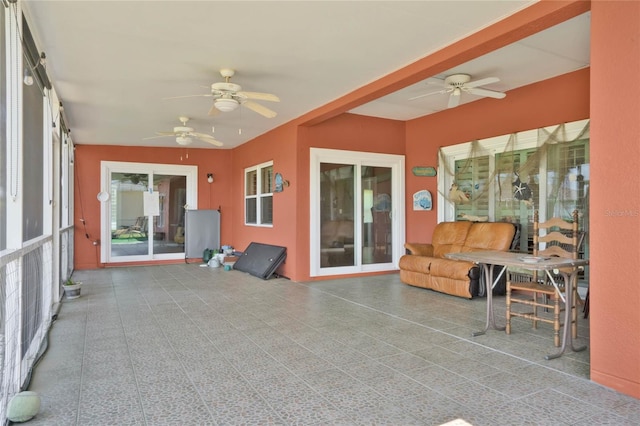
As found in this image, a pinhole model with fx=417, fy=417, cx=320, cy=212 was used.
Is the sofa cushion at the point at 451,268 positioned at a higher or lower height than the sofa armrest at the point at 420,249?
lower

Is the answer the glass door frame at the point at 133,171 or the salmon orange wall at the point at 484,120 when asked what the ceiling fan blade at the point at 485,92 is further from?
the glass door frame at the point at 133,171

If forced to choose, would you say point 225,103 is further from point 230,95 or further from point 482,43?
point 482,43

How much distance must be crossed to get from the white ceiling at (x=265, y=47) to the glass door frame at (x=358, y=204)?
3.95 ft

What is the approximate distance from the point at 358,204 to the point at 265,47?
3.71 metres

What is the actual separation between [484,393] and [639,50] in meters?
2.20

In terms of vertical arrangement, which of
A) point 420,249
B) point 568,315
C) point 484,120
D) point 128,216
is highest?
point 484,120

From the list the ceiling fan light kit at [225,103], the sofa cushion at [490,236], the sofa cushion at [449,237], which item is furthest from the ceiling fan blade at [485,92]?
the ceiling fan light kit at [225,103]

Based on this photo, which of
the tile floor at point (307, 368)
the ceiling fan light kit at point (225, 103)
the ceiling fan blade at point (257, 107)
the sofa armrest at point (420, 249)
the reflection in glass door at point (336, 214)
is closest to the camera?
the tile floor at point (307, 368)

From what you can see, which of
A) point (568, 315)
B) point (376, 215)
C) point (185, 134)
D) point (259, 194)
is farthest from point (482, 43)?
point (259, 194)

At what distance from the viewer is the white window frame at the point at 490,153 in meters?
5.12

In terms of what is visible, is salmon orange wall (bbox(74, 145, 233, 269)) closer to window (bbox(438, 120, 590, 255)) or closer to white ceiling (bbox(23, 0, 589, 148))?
white ceiling (bbox(23, 0, 589, 148))

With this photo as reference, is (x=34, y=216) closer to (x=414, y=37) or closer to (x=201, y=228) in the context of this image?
(x=414, y=37)

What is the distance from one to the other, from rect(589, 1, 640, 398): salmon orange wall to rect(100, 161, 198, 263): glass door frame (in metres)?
8.25

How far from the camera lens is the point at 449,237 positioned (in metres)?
6.14
